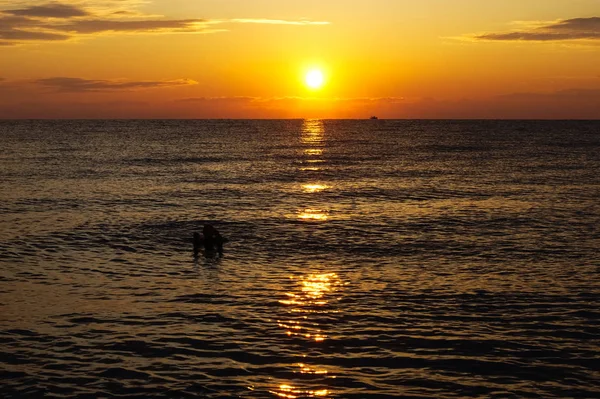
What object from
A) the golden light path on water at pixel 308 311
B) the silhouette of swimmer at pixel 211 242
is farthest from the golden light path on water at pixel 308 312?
the silhouette of swimmer at pixel 211 242

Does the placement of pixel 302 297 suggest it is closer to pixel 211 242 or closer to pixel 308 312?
pixel 308 312

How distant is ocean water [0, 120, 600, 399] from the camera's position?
706 inches

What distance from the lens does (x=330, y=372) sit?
18.2m

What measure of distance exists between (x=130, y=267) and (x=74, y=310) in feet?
23.5

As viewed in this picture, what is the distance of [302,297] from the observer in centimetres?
2589

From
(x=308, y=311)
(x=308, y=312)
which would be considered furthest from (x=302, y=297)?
(x=308, y=312)

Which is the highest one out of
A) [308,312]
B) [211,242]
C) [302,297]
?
[211,242]

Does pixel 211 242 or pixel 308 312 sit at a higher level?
pixel 211 242

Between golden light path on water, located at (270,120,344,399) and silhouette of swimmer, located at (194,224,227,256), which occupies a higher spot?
silhouette of swimmer, located at (194,224,227,256)

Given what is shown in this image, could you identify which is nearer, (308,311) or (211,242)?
(308,311)

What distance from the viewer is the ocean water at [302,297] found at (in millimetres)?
17938

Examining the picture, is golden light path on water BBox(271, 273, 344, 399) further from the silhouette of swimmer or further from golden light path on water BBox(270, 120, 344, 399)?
the silhouette of swimmer

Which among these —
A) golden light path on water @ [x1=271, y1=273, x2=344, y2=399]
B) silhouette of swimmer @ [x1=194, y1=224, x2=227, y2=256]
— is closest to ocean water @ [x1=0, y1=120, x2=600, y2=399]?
golden light path on water @ [x1=271, y1=273, x2=344, y2=399]

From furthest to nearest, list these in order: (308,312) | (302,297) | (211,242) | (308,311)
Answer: (211,242), (302,297), (308,311), (308,312)
